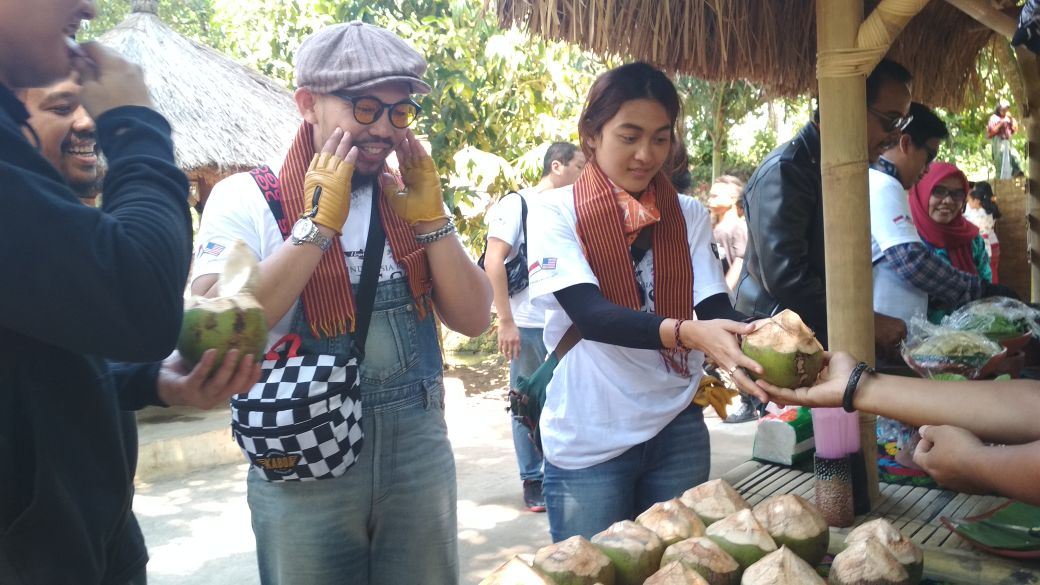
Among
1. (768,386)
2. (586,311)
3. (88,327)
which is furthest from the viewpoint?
(586,311)

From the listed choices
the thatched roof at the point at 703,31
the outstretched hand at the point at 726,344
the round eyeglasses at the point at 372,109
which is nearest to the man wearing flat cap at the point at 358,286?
the round eyeglasses at the point at 372,109

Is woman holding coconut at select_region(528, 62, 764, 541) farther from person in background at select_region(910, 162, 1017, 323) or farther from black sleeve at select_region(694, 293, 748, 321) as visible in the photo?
person in background at select_region(910, 162, 1017, 323)

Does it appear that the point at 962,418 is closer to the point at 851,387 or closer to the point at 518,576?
the point at 851,387

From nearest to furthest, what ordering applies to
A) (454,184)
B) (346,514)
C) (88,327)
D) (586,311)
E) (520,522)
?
1. (88,327)
2. (346,514)
3. (586,311)
4. (520,522)
5. (454,184)

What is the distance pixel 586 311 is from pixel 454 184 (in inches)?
241

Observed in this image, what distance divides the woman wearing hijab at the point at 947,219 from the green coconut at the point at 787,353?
123 inches

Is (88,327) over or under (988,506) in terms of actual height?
over

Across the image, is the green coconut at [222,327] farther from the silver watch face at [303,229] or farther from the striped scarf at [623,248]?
the striped scarf at [623,248]

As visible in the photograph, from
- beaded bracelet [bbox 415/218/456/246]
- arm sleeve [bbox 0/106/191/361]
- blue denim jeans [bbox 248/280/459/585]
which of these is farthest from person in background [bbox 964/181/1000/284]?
arm sleeve [bbox 0/106/191/361]

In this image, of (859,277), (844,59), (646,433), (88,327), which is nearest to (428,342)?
(646,433)

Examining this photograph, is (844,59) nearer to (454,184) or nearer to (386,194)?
(386,194)

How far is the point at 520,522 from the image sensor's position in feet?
15.1

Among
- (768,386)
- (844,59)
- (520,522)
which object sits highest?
(844,59)

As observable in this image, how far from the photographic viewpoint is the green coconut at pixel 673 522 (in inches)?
61.3
